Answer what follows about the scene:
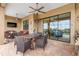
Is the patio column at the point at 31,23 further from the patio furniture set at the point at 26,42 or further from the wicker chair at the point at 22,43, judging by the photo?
the wicker chair at the point at 22,43

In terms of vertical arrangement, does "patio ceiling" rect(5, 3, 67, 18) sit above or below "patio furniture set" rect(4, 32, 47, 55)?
above

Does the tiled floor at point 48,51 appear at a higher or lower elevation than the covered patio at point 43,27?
lower

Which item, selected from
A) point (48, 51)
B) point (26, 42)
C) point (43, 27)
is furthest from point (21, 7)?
point (48, 51)

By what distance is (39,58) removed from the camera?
82.0 inches

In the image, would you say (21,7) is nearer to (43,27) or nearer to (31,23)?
(31,23)

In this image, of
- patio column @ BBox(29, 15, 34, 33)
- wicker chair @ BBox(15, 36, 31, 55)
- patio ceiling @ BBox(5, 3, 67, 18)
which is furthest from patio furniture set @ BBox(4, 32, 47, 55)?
patio ceiling @ BBox(5, 3, 67, 18)

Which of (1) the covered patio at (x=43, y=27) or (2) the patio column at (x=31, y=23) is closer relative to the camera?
(1) the covered patio at (x=43, y=27)

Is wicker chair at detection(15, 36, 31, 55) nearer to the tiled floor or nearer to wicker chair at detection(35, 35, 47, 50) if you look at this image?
the tiled floor

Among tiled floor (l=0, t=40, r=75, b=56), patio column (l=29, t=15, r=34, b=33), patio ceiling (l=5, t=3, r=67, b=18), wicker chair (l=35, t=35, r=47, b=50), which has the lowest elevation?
tiled floor (l=0, t=40, r=75, b=56)

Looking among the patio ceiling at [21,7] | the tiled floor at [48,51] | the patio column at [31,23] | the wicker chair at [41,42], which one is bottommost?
the tiled floor at [48,51]

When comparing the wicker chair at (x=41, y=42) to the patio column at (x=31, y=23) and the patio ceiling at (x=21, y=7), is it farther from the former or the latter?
the patio ceiling at (x=21, y=7)

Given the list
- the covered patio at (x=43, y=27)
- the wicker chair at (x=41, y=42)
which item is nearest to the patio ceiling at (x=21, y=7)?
the covered patio at (x=43, y=27)

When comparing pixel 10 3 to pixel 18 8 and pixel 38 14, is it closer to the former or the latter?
pixel 18 8

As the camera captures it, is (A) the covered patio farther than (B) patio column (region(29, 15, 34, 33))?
A: No
